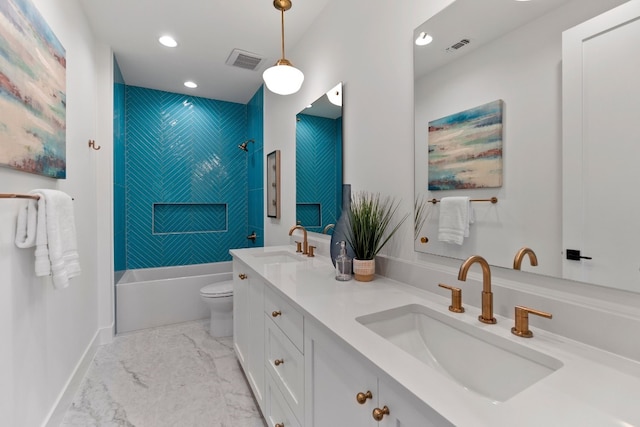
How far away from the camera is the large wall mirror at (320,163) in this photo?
1.98 meters

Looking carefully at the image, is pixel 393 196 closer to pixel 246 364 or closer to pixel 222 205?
pixel 246 364

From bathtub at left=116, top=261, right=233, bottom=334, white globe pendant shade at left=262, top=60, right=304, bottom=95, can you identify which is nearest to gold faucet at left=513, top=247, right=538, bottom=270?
white globe pendant shade at left=262, top=60, right=304, bottom=95

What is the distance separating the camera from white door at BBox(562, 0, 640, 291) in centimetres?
72

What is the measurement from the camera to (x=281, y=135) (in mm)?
2771

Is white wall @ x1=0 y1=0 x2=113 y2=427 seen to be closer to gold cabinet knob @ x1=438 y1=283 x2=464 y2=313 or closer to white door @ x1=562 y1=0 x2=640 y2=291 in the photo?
gold cabinet knob @ x1=438 y1=283 x2=464 y2=313

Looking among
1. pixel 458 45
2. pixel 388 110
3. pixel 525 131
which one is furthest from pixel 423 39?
pixel 525 131

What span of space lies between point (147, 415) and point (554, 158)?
2.28 m

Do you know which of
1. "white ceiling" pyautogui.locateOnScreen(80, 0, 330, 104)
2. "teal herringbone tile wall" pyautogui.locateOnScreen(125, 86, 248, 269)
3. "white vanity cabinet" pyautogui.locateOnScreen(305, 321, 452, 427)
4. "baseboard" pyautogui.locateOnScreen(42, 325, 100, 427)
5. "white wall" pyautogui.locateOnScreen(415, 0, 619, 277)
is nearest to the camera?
"white vanity cabinet" pyautogui.locateOnScreen(305, 321, 452, 427)

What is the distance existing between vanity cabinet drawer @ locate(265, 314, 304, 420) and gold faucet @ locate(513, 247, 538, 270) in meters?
0.78

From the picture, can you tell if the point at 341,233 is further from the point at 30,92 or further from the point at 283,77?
the point at 30,92

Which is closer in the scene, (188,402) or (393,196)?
(393,196)

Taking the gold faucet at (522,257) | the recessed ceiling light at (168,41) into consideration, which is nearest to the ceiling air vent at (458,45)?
the gold faucet at (522,257)

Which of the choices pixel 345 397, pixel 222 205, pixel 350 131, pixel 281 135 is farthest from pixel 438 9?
pixel 222 205

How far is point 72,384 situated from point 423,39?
2732 mm
